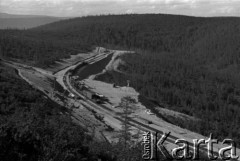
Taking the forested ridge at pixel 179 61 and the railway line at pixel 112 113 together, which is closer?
the railway line at pixel 112 113

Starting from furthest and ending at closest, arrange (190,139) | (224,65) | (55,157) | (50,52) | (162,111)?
(224,65) → (50,52) → (162,111) → (190,139) → (55,157)

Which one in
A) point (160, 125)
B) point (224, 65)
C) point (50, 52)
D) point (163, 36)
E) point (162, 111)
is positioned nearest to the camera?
point (160, 125)

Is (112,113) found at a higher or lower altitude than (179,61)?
higher

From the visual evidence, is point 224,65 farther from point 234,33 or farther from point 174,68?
point 174,68

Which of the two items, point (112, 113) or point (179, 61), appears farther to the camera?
point (179, 61)

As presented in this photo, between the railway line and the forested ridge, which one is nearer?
the railway line

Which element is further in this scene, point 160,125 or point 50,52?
point 50,52

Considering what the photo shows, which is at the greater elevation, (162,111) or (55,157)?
(55,157)

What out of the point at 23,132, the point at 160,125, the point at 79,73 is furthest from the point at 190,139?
the point at 79,73
